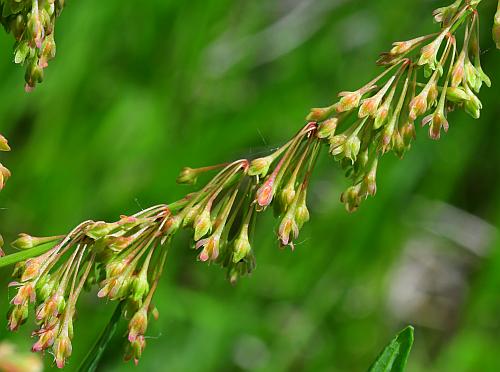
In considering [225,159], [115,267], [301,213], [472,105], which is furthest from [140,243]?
[225,159]

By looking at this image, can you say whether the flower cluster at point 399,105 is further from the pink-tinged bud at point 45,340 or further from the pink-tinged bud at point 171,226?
the pink-tinged bud at point 45,340

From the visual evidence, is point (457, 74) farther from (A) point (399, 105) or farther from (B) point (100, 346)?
(B) point (100, 346)

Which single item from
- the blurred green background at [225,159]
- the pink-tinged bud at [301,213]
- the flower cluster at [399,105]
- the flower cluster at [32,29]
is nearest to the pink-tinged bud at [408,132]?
the flower cluster at [399,105]

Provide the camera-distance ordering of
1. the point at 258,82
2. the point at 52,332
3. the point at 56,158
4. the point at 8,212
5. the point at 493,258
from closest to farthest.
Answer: the point at 52,332
the point at 8,212
the point at 56,158
the point at 493,258
the point at 258,82

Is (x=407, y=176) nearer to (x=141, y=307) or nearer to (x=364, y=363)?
(x=364, y=363)

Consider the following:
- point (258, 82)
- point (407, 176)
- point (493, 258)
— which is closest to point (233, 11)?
point (258, 82)

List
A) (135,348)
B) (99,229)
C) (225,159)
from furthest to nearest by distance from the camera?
(225,159) < (135,348) < (99,229)
